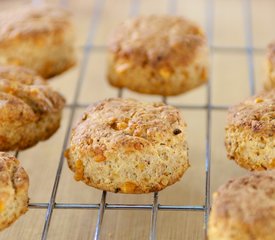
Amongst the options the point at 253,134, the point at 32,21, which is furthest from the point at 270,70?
the point at 32,21

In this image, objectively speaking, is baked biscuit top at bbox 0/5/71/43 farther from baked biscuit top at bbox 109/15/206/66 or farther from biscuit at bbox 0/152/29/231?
biscuit at bbox 0/152/29/231

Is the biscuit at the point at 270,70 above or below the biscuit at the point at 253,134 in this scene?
below

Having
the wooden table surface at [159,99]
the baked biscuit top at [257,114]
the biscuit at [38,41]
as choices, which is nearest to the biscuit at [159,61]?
the wooden table surface at [159,99]

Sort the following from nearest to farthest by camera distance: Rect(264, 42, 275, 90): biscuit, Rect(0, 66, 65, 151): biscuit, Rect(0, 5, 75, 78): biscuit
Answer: Rect(0, 66, 65, 151): biscuit → Rect(264, 42, 275, 90): biscuit → Rect(0, 5, 75, 78): biscuit

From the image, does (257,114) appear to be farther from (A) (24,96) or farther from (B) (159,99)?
(A) (24,96)

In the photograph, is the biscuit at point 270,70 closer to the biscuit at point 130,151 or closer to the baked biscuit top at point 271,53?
the baked biscuit top at point 271,53

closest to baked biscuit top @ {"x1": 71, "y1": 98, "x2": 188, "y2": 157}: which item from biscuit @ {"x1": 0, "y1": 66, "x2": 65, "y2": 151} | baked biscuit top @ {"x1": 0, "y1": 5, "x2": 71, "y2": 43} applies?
biscuit @ {"x1": 0, "y1": 66, "x2": 65, "y2": 151}
